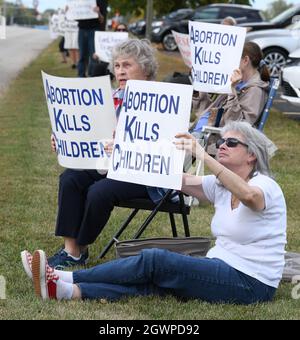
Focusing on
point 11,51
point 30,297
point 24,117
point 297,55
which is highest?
point 30,297

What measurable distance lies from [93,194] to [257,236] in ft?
4.14

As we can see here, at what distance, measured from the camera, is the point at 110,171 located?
4.98m

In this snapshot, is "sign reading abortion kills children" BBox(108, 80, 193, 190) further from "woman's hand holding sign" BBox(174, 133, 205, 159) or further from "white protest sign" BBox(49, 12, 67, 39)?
"white protest sign" BBox(49, 12, 67, 39)

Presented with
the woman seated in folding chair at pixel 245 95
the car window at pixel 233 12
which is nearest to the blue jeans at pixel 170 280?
the woman seated in folding chair at pixel 245 95

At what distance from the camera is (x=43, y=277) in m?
4.68

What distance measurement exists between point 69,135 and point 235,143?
1180 millimetres

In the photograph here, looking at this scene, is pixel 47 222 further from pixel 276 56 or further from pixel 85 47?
pixel 276 56

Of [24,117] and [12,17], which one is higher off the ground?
[24,117]

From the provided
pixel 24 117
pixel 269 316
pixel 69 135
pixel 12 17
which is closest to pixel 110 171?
pixel 69 135

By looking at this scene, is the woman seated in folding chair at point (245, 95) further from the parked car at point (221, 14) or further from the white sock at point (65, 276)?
the parked car at point (221, 14)

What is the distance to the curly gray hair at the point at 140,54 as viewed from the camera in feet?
18.8

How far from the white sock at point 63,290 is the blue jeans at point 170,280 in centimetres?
7

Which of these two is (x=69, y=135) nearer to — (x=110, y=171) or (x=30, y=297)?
(x=110, y=171)
